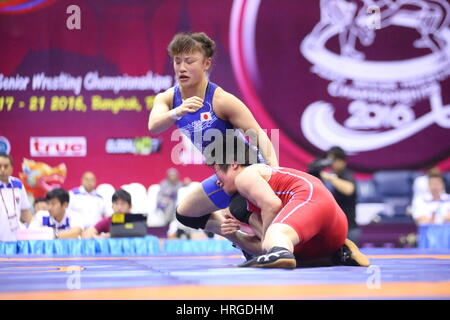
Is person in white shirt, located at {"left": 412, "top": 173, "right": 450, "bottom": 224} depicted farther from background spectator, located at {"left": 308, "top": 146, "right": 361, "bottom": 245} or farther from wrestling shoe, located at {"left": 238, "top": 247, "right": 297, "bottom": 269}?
wrestling shoe, located at {"left": 238, "top": 247, "right": 297, "bottom": 269}

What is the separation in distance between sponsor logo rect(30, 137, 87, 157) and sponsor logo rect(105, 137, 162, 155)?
356 mm

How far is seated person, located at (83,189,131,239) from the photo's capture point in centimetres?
609

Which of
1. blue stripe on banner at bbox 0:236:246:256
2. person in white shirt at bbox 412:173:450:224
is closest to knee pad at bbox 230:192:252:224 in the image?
blue stripe on banner at bbox 0:236:246:256

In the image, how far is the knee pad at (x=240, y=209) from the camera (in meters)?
3.39

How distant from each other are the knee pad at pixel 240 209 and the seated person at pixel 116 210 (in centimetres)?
280

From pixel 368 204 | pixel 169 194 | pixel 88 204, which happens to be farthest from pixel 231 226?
pixel 368 204

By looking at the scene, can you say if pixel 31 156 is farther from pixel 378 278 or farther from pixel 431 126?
pixel 378 278

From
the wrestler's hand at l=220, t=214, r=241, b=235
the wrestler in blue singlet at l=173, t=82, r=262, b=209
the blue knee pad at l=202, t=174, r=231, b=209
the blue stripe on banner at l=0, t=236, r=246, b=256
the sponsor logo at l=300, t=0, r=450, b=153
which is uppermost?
the sponsor logo at l=300, t=0, r=450, b=153

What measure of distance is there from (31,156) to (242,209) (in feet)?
20.4

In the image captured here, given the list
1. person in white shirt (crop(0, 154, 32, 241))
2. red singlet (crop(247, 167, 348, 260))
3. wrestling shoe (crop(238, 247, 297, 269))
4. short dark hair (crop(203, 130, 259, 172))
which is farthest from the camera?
person in white shirt (crop(0, 154, 32, 241))

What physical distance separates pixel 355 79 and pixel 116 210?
4.16 metres

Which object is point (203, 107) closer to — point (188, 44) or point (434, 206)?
point (188, 44)

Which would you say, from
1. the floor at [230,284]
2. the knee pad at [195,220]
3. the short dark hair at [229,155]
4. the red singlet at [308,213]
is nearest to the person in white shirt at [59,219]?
the knee pad at [195,220]

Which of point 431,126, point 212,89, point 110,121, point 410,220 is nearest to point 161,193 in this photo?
point 110,121
